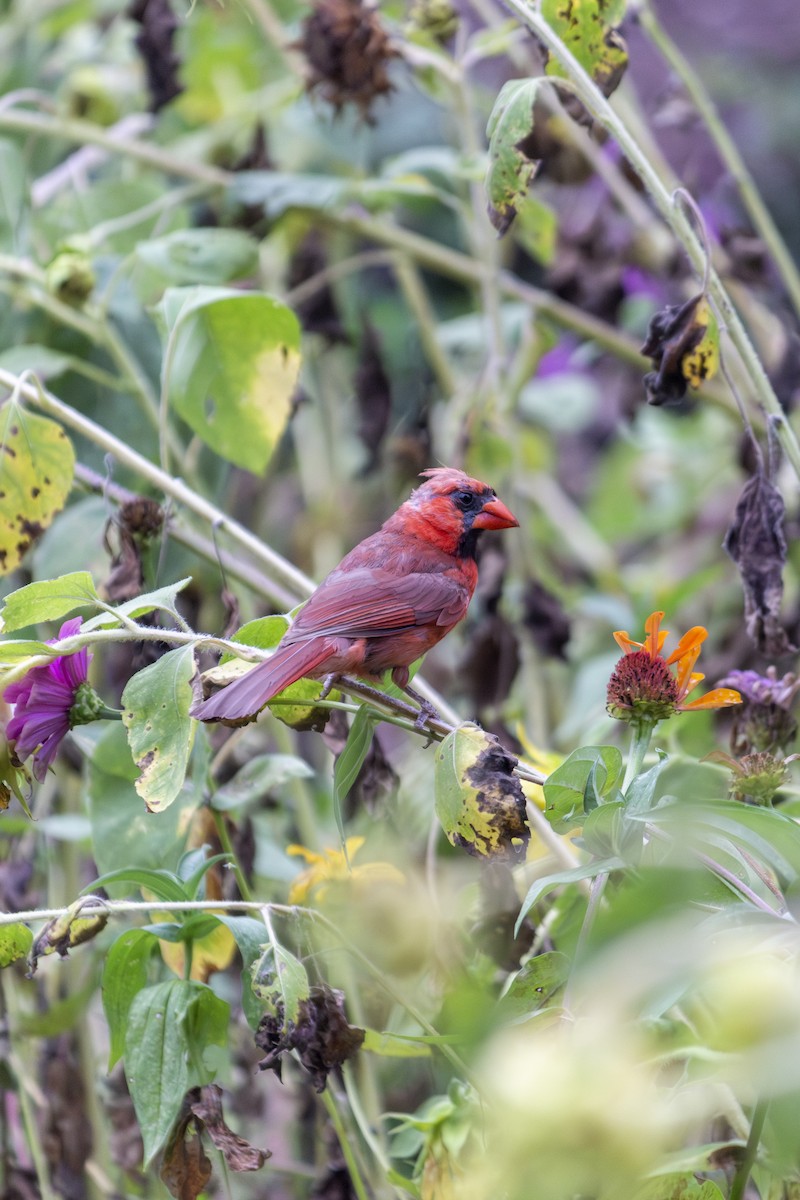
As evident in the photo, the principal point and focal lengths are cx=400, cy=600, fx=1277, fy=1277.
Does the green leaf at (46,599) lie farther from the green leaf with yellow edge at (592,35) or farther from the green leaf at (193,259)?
the green leaf at (193,259)

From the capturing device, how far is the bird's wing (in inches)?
53.6

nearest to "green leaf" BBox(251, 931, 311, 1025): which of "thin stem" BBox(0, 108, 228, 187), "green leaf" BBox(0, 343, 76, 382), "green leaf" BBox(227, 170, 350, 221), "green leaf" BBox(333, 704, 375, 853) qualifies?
"green leaf" BBox(333, 704, 375, 853)

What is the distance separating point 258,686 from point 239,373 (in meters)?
0.59

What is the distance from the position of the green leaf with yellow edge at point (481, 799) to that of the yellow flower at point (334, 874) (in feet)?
1.38

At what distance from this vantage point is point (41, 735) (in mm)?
1170

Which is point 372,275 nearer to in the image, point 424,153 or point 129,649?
point 424,153

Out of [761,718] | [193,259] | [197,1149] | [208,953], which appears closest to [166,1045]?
[197,1149]

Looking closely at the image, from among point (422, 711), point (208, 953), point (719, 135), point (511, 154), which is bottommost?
point (208, 953)

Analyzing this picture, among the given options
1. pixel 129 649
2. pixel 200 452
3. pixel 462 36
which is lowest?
pixel 129 649

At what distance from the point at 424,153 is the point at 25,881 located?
1.45m

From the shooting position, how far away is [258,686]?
1.11 meters

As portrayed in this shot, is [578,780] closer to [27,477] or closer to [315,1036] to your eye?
[315,1036]

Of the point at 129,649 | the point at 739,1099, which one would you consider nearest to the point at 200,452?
the point at 129,649

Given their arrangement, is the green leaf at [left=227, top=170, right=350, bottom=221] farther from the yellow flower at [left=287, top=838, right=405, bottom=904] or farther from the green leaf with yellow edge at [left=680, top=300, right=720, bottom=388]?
the yellow flower at [left=287, top=838, right=405, bottom=904]
